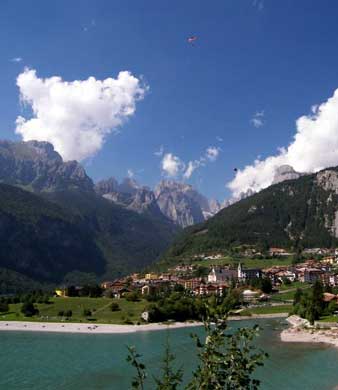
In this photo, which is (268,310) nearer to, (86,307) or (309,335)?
(309,335)

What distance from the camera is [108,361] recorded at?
6131cm

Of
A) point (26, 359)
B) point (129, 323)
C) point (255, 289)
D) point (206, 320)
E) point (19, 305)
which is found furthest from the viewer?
point (255, 289)

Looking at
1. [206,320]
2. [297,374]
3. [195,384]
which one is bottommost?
[297,374]

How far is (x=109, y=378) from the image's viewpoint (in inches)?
1986

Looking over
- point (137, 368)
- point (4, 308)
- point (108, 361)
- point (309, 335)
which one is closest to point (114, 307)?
point (4, 308)

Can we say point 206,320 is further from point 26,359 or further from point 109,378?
point 26,359

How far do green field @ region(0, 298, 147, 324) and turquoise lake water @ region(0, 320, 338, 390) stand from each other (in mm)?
20455

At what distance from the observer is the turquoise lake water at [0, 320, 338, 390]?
4791 centimetres

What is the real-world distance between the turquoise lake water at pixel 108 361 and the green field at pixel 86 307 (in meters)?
20.5

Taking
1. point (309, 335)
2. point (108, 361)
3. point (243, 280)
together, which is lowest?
point (108, 361)

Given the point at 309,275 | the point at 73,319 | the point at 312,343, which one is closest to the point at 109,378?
the point at 312,343

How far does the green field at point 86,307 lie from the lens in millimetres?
108338

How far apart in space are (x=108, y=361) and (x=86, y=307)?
2417 inches

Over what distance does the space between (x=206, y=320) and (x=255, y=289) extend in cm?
13520
